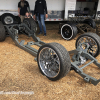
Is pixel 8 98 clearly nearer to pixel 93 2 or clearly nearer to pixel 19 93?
pixel 19 93

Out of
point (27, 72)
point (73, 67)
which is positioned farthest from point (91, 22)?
point (27, 72)

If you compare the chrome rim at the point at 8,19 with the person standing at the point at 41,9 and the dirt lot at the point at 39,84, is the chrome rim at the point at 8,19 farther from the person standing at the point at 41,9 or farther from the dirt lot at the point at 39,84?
the dirt lot at the point at 39,84

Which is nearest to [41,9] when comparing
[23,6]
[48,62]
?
[23,6]

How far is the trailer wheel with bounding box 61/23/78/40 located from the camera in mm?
5508

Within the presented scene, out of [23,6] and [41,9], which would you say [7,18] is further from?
[41,9]

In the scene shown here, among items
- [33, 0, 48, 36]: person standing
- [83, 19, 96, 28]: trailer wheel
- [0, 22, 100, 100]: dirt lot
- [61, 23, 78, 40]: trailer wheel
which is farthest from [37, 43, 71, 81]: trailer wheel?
[83, 19, 96, 28]: trailer wheel

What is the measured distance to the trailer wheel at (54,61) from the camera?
91.4 inches

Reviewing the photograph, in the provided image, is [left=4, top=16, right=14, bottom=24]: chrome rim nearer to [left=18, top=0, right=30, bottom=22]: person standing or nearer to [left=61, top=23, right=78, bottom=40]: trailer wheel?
[left=18, top=0, right=30, bottom=22]: person standing

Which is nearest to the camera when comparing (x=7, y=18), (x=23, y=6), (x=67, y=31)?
(x=67, y=31)

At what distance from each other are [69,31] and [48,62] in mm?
3387

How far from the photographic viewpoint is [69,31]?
5.70m

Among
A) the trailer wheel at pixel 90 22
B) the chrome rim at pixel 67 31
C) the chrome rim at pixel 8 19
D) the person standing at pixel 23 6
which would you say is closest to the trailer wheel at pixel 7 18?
the chrome rim at pixel 8 19

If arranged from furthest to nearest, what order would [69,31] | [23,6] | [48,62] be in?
[23,6] < [69,31] < [48,62]

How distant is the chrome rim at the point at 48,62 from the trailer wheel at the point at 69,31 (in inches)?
125
